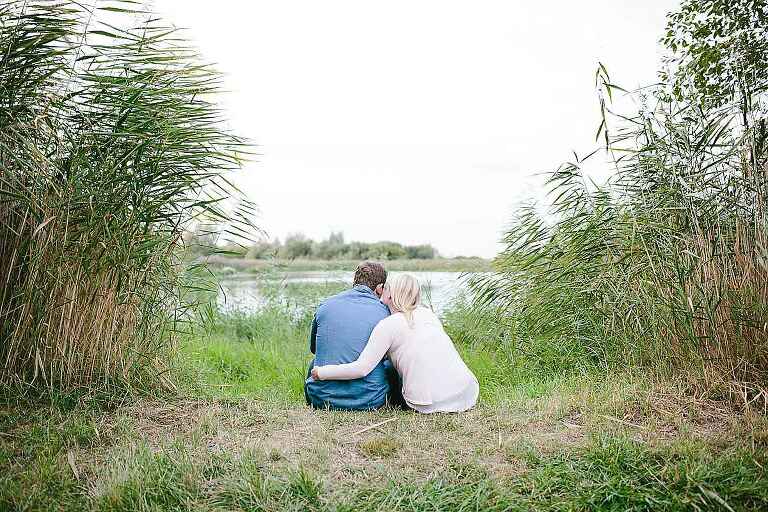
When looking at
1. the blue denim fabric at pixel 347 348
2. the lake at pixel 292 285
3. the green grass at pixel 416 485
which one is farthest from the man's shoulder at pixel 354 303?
the lake at pixel 292 285

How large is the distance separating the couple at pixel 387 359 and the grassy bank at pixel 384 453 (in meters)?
0.16

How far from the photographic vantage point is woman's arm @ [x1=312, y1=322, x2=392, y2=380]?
12.6 ft

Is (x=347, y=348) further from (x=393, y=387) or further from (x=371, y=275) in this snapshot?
(x=371, y=275)

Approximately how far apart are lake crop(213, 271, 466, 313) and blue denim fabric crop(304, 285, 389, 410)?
3.24 meters

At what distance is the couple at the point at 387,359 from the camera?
385 centimetres

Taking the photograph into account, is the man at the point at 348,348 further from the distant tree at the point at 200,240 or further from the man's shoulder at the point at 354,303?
the distant tree at the point at 200,240

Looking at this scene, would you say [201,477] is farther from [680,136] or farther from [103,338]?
[680,136]

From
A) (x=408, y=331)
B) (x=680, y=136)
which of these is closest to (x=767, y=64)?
(x=680, y=136)

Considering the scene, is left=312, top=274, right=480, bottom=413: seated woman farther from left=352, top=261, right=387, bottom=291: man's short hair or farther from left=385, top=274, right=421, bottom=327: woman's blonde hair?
left=352, top=261, right=387, bottom=291: man's short hair

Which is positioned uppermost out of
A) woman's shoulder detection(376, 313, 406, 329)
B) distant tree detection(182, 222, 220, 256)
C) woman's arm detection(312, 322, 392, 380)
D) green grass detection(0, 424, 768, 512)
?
distant tree detection(182, 222, 220, 256)

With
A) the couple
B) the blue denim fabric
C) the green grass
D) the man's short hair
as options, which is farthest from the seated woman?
the green grass

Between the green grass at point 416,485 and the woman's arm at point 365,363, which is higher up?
the woman's arm at point 365,363

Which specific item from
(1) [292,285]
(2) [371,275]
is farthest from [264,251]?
(2) [371,275]

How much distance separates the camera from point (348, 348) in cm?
402
